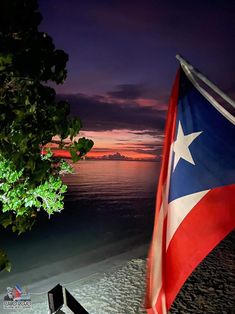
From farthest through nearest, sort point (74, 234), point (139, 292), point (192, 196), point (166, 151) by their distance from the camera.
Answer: point (74, 234)
point (139, 292)
point (166, 151)
point (192, 196)

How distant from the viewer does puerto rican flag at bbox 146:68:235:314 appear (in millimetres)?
3143

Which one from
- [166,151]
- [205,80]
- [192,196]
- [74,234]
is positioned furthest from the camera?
[74,234]

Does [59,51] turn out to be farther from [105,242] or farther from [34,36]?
[105,242]

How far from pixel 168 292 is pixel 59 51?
11.2 ft

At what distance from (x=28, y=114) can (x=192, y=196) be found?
2.34 meters

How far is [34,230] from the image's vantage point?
31.5 meters

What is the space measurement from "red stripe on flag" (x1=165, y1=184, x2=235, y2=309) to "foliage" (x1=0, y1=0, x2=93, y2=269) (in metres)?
1.96

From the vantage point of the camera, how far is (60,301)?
3791 mm

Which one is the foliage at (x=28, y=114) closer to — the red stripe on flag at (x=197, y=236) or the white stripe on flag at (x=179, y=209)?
the white stripe on flag at (x=179, y=209)

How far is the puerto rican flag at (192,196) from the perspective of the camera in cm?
314

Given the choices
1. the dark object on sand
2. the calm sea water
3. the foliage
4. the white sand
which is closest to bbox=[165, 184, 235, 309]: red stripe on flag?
the dark object on sand

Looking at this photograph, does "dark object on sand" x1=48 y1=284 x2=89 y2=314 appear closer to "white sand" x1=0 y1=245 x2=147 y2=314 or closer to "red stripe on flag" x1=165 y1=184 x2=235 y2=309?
"red stripe on flag" x1=165 y1=184 x2=235 y2=309

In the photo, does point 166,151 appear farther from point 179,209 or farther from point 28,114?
point 28,114

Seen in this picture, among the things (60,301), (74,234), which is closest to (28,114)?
(60,301)
